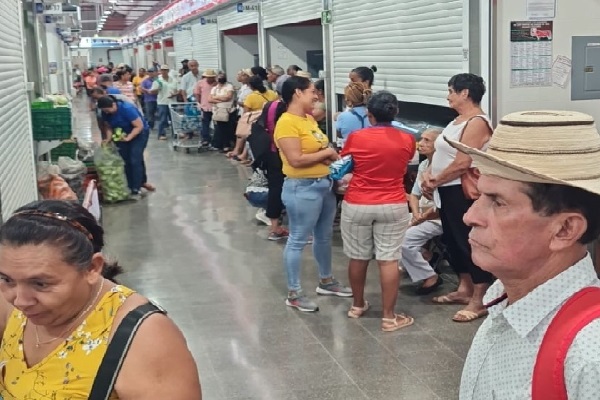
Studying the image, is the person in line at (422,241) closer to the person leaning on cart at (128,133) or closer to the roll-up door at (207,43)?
the person leaning on cart at (128,133)

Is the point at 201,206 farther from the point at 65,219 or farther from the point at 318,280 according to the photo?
the point at 65,219

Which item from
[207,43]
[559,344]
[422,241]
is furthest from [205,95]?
[559,344]

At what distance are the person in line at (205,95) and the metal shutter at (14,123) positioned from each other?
7027mm

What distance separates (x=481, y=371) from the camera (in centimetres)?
142

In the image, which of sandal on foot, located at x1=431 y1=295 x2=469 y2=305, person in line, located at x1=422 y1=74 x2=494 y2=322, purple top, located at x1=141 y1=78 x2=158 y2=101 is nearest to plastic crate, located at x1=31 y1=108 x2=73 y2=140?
person in line, located at x1=422 y1=74 x2=494 y2=322

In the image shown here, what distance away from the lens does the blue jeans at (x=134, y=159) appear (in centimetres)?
920

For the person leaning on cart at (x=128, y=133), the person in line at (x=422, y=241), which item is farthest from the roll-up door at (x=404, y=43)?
the person leaning on cart at (x=128, y=133)

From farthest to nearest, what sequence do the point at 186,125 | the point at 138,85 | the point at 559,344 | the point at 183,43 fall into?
the point at 183,43 < the point at 138,85 < the point at 186,125 < the point at 559,344

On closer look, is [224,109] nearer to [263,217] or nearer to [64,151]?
[64,151]

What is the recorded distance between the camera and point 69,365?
1687 millimetres

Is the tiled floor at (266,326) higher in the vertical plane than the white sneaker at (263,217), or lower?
lower

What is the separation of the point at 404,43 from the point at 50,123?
3287 mm

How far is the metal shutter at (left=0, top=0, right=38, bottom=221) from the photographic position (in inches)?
174

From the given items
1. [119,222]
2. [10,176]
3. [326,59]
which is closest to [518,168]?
[10,176]
